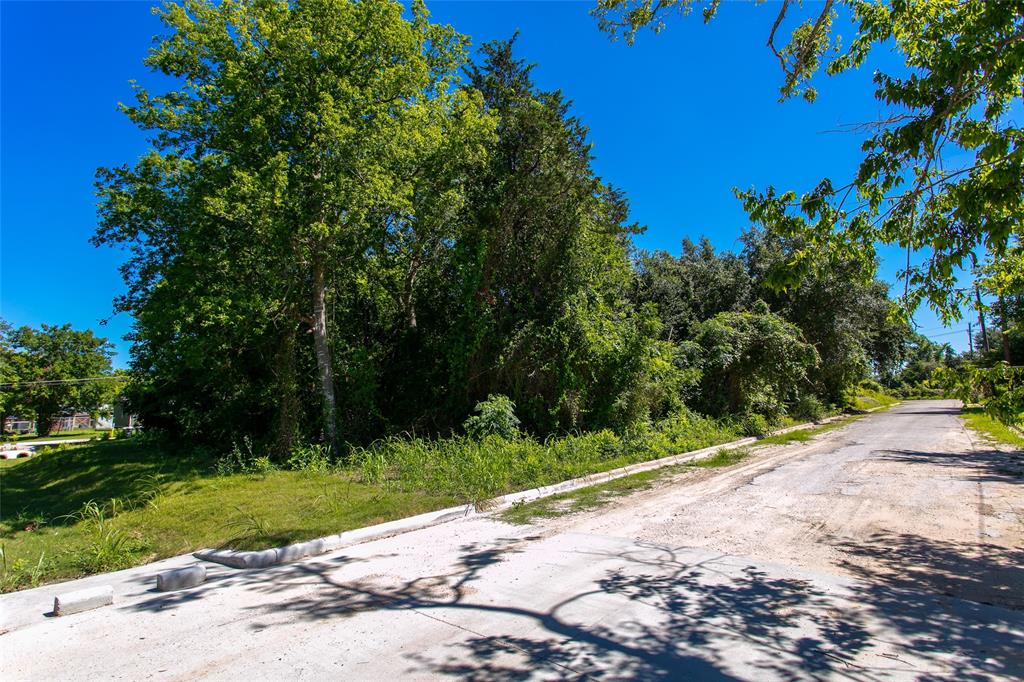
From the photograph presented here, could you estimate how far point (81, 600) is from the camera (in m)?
4.75

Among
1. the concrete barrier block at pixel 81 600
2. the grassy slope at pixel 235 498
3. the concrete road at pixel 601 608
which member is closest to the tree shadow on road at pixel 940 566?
the concrete road at pixel 601 608

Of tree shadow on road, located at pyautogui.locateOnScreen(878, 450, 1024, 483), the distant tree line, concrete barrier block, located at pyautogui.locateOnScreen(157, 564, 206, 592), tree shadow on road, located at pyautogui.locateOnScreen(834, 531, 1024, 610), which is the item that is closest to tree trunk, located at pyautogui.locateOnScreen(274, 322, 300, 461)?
concrete barrier block, located at pyautogui.locateOnScreen(157, 564, 206, 592)

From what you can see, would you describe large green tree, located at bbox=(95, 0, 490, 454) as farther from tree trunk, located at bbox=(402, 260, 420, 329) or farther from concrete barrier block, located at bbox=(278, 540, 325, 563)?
concrete barrier block, located at bbox=(278, 540, 325, 563)

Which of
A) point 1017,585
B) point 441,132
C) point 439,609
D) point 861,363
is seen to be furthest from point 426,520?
point 861,363

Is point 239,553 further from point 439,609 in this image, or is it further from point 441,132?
point 441,132

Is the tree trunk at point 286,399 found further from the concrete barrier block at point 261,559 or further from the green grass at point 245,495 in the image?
the concrete barrier block at point 261,559

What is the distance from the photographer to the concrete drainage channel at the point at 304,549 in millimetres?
4809

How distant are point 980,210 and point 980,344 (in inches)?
2020

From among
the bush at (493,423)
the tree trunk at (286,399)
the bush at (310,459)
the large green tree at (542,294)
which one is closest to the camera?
the bush at (310,459)

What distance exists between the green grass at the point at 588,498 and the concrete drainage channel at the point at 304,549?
25 cm

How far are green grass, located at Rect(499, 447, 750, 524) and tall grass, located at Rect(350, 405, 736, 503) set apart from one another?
0.62 metres

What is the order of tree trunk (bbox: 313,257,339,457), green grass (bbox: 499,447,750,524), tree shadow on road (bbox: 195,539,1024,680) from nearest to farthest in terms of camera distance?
tree shadow on road (bbox: 195,539,1024,680), green grass (bbox: 499,447,750,524), tree trunk (bbox: 313,257,339,457)

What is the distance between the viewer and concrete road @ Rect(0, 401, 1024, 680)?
3641 mm

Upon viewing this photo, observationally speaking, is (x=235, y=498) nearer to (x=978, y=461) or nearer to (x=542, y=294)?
(x=542, y=294)
